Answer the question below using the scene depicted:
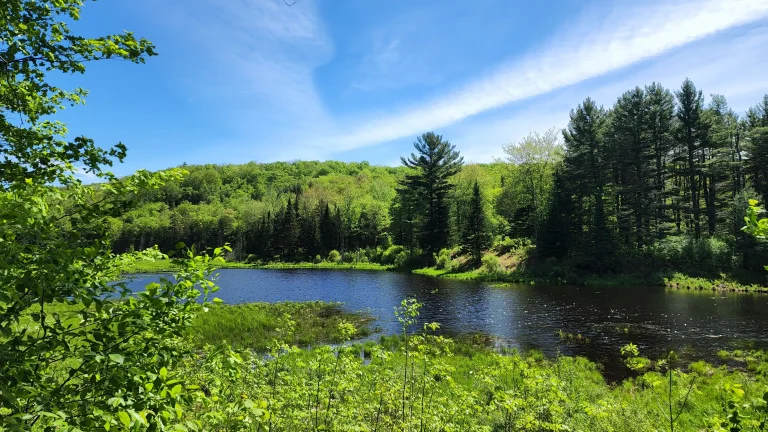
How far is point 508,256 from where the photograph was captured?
152 ft

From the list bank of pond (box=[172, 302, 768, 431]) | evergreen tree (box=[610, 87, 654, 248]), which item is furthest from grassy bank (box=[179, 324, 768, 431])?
evergreen tree (box=[610, 87, 654, 248])

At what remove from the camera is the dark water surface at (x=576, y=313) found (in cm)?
1670

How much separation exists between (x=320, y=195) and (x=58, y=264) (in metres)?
99.3

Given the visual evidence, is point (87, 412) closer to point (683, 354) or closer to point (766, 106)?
point (683, 354)

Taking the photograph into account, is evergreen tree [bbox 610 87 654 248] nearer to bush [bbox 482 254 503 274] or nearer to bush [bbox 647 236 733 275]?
bush [bbox 647 236 733 275]

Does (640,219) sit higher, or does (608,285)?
(640,219)

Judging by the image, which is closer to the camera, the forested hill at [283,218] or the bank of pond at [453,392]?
the bank of pond at [453,392]

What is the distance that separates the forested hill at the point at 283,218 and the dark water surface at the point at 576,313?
2949 centimetres

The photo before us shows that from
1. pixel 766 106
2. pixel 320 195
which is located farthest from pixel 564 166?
pixel 320 195

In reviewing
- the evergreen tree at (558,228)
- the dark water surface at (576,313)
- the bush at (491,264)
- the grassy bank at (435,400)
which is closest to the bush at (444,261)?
the bush at (491,264)

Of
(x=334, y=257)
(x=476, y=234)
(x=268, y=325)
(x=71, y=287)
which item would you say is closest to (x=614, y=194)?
(x=476, y=234)

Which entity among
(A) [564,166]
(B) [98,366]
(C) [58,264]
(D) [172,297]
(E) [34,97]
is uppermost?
(A) [564,166]

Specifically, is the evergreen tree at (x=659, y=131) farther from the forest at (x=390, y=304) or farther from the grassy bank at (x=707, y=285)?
the grassy bank at (x=707, y=285)

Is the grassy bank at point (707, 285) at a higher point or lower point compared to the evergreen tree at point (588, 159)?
lower
